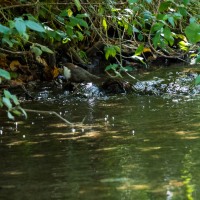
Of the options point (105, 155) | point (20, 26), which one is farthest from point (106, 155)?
point (20, 26)

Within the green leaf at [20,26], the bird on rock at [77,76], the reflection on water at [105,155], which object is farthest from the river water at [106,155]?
the bird on rock at [77,76]

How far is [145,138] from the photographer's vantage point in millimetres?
3861

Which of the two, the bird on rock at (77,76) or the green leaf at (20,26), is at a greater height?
the green leaf at (20,26)

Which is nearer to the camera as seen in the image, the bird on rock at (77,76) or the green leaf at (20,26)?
the green leaf at (20,26)

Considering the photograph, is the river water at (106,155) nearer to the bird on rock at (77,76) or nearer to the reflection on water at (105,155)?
the reflection on water at (105,155)

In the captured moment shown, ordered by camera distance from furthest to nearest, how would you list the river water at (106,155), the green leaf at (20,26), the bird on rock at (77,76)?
the bird on rock at (77,76)
the river water at (106,155)
the green leaf at (20,26)

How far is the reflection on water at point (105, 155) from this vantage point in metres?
2.77

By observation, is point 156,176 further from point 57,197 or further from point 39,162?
point 39,162

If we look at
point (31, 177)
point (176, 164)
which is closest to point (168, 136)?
point (176, 164)

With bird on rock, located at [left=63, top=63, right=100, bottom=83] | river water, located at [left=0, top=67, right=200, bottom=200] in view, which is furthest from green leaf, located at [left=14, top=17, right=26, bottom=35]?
bird on rock, located at [left=63, top=63, right=100, bottom=83]

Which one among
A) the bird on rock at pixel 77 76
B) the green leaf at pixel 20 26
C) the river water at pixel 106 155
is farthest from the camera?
the bird on rock at pixel 77 76

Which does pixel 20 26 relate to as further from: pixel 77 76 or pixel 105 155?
pixel 77 76

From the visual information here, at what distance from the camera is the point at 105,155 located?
11.3ft

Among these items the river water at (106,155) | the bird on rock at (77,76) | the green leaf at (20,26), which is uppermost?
the green leaf at (20,26)
